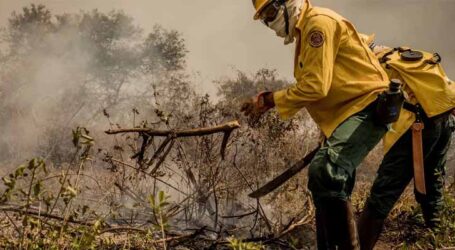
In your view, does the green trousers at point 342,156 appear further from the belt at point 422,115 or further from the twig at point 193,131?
the belt at point 422,115

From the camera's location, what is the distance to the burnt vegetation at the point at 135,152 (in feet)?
9.37

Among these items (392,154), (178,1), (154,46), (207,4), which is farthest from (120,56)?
(392,154)

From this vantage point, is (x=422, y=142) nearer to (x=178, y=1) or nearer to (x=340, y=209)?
(x=340, y=209)

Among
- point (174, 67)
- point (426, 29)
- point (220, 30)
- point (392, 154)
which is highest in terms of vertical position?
point (220, 30)

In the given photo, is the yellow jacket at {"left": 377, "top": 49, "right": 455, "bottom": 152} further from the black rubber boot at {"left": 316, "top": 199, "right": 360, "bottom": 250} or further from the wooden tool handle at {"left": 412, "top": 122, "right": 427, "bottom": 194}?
the black rubber boot at {"left": 316, "top": 199, "right": 360, "bottom": 250}

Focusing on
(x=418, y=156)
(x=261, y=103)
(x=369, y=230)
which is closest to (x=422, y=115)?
(x=418, y=156)

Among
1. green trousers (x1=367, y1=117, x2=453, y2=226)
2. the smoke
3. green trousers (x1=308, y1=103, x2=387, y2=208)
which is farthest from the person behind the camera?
the smoke

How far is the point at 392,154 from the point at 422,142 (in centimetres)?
19

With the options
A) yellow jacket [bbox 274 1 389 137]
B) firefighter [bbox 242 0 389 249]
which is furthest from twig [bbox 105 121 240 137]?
yellow jacket [bbox 274 1 389 137]

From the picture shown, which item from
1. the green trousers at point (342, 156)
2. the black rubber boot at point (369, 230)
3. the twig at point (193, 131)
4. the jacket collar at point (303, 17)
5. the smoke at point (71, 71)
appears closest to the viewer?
the green trousers at point (342, 156)

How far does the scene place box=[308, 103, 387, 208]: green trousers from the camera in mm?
2516

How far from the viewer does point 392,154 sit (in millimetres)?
3439

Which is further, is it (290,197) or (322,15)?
(290,197)

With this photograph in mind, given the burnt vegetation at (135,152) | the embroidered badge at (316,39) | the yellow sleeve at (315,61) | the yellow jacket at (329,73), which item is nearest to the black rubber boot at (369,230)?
the burnt vegetation at (135,152)
